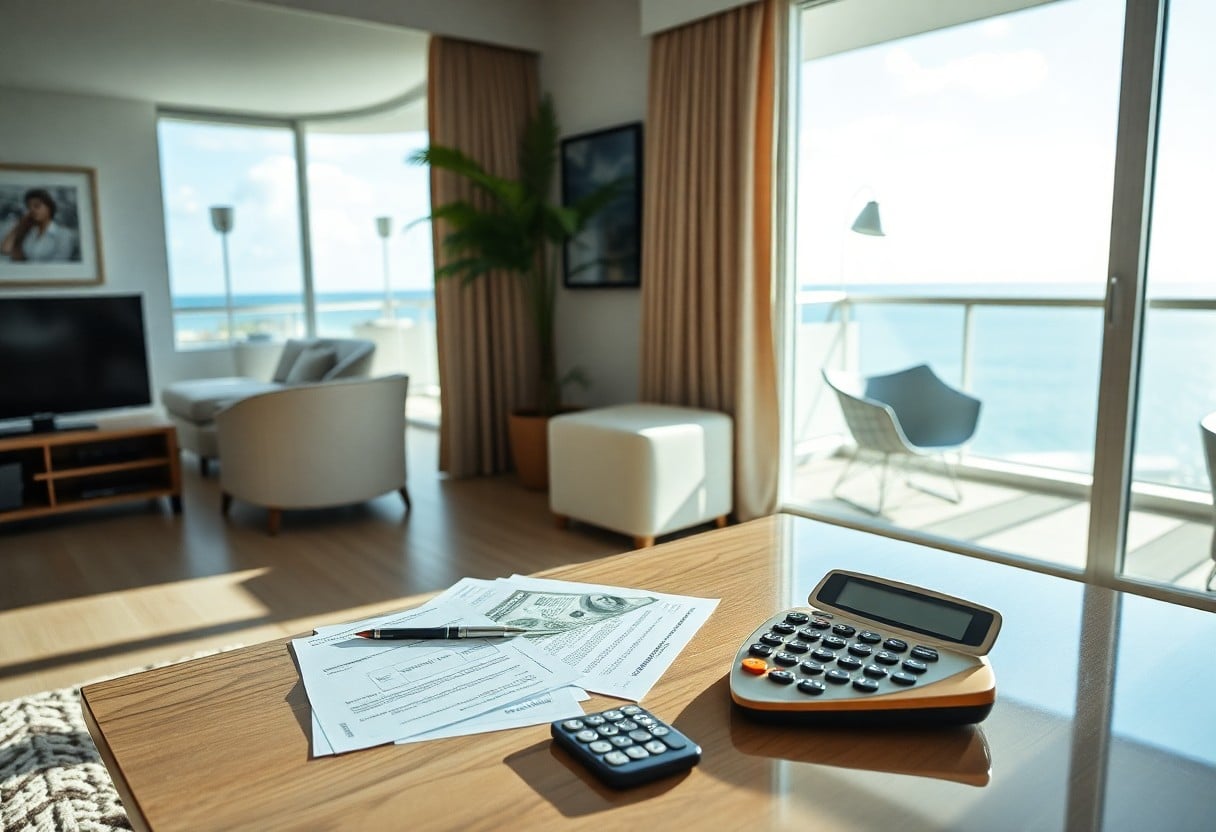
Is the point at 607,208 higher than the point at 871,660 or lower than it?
higher

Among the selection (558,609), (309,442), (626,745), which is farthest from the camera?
(309,442)

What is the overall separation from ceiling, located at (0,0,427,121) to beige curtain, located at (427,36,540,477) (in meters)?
0.39

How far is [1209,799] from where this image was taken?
0.57m

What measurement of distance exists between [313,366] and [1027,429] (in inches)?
173

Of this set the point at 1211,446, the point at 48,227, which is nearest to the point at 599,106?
the point at 1211,446

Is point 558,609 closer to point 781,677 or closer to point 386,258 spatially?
point 781,677

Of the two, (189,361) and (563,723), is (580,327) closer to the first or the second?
(189,361)

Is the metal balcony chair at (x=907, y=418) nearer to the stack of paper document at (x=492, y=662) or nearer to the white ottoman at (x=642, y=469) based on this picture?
the white ottoman at (x=642, y=469)

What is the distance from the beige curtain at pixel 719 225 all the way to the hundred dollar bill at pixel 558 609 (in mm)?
2823

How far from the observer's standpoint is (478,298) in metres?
4.77

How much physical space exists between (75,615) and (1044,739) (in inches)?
122

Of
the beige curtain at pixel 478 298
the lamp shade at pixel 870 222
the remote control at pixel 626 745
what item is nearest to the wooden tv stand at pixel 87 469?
the beige curtain at pixel 478 298

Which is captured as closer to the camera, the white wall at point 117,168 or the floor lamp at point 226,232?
the white wall at point 117,168

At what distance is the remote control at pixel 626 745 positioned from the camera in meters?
0.60
